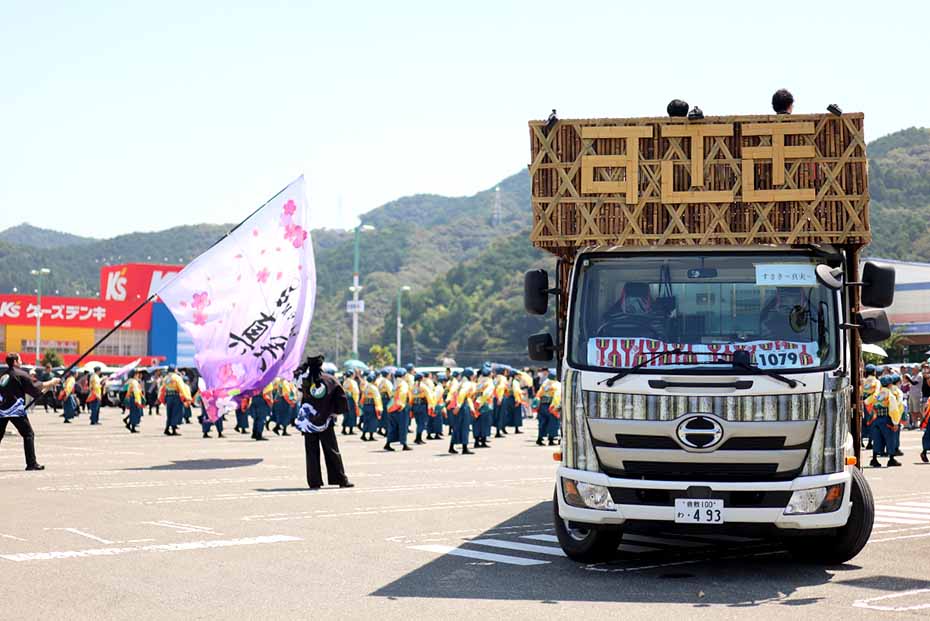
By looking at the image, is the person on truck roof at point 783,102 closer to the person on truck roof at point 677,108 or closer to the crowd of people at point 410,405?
the person on truck roof at point 677,108

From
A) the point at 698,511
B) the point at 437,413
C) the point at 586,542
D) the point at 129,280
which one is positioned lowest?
the point at 586,542

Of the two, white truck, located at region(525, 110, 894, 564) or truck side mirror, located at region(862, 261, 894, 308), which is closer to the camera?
white truck, located at region(525, 110, 894, 564)

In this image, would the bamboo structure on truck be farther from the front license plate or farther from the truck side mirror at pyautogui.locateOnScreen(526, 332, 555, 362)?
the front license plate

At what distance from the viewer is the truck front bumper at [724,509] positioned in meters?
9.31

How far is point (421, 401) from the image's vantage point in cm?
3103

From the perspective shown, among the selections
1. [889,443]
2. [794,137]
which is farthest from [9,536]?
[889,443]

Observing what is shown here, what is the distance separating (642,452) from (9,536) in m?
6.32

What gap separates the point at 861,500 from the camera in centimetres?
1020

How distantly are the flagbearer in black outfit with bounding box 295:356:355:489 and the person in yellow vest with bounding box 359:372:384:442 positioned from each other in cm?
1251

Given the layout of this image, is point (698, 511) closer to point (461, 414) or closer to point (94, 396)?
point (461, 414)

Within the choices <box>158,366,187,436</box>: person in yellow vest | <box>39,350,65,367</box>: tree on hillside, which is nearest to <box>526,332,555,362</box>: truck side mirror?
<box>158,366,187,436</box>: person in yellow vest

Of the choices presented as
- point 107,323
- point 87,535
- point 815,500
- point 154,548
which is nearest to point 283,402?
point 87,535

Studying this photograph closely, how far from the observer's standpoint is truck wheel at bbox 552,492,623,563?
34.0ft

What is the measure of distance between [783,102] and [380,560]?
5.31m
